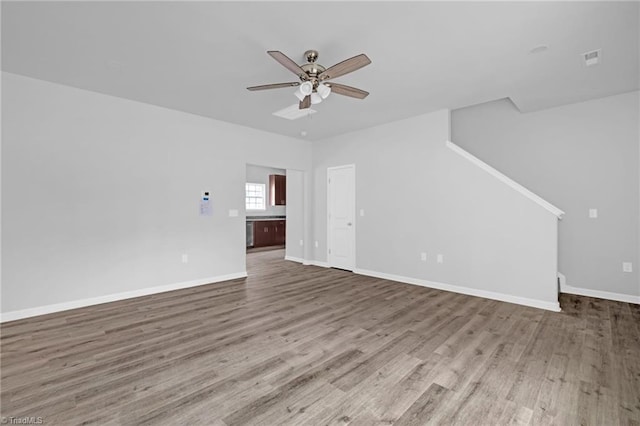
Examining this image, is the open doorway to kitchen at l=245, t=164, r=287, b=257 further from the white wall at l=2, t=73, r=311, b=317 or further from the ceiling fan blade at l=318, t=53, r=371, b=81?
the ceiling fan blade at l=318, t=53, r=371, b=81

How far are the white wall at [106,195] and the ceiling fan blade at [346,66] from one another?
300cm

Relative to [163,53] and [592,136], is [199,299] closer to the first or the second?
[163,53]

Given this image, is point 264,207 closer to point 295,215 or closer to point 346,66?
point 295,215

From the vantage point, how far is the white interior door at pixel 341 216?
5.97 metres

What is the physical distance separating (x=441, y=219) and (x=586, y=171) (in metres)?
2.12

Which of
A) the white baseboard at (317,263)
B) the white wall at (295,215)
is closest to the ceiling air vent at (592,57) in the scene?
the white wall at (295,215)

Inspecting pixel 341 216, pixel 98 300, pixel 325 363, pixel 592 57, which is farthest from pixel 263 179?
pixel 592 57

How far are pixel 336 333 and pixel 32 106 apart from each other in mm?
4473

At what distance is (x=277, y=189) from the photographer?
9633mm

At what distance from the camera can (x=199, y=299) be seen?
13.4 feet

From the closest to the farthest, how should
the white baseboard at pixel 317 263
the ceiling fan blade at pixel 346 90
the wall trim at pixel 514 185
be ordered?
the ceiling fan blade at pixel 346 90
the wall trim at pixel 514 185
the white baseboard at pixel 317 263

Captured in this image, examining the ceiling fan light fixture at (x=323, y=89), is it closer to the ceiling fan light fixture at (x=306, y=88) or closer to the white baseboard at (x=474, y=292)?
the ceiling fan light fixture at (x=306, y=88)

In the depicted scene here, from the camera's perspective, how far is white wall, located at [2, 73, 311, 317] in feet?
11.2

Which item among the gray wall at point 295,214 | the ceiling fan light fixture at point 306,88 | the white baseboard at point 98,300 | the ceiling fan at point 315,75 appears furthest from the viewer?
the gray wall at point 295,214
